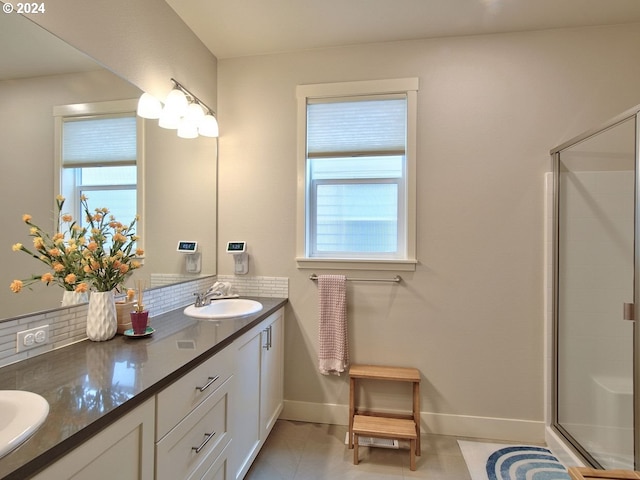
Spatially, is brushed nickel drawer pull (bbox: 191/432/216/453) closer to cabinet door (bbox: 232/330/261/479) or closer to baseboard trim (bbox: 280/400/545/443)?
cabinet door (bbox: 232/330/261/479)

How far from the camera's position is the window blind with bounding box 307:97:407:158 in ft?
7.32

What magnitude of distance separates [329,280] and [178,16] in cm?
193

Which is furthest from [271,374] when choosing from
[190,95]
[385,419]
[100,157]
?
[190,95]

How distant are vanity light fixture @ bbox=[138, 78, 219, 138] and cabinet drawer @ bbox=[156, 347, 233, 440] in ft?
4.40

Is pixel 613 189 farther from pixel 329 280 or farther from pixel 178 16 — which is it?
pixel 178 16

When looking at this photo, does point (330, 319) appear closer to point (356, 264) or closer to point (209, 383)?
point (356, 264)

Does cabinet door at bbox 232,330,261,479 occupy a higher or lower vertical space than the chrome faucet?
lower

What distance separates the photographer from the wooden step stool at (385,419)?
1.86m

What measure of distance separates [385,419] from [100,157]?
214cm

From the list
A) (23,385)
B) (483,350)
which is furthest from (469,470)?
(23,385)

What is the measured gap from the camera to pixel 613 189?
6.08ft

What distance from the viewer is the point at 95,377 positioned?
995 mm

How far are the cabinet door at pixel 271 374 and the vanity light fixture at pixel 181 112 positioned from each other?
1.34 meters

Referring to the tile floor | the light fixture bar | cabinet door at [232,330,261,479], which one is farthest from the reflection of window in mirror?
the tile floor
